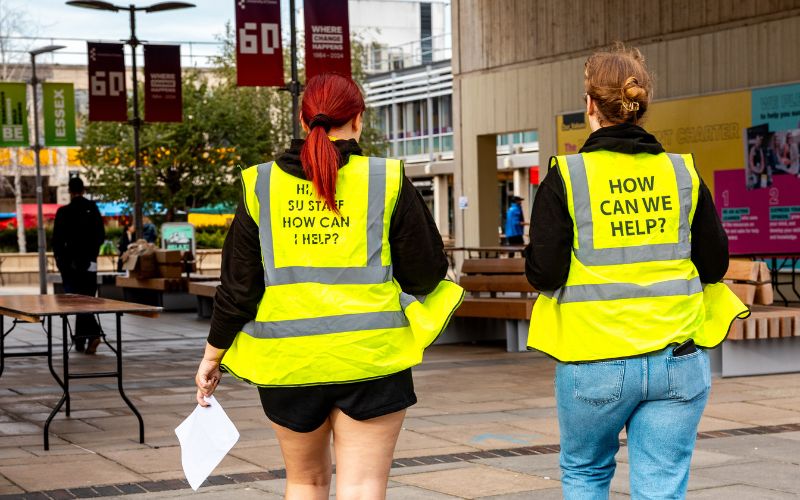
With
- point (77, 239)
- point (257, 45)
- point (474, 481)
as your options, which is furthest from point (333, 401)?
point (257, 45)

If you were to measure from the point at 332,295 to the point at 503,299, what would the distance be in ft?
33.1

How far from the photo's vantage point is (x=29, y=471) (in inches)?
273

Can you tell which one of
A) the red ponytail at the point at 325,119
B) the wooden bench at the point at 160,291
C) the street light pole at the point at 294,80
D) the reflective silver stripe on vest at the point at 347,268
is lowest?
the wooden bench at the point at 160,291

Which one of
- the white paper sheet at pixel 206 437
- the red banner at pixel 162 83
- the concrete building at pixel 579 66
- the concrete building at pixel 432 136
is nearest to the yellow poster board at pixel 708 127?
the concrete building at pixel 579 66

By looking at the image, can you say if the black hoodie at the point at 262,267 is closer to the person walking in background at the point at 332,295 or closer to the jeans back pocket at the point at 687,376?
the person walking in background at the point at 332,295

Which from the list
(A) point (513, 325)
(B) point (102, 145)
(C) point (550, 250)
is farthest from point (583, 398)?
(B) point (102, 145)

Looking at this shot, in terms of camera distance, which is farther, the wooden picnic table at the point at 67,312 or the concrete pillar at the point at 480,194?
the concrete pillar at the point at 480,194

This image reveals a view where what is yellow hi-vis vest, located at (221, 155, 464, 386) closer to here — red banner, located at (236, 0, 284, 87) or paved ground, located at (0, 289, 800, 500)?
paved ground, located at (0, 289, 800, 500)

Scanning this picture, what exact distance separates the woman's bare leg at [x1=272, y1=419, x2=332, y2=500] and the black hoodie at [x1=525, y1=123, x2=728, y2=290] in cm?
72

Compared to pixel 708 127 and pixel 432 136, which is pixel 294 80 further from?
pixel 432 136

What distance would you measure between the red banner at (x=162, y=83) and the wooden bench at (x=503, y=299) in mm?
11195

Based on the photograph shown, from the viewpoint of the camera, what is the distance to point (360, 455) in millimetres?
3557

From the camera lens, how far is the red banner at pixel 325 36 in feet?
60.1

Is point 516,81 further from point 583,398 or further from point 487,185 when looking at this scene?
point 583,398
